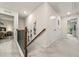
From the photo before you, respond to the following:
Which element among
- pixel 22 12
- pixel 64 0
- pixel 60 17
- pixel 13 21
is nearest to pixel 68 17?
pixel 60 17

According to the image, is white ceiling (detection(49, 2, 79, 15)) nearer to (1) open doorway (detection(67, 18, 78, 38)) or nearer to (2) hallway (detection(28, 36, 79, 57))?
(1) open doorway (detection(67, 18, 78, 38))

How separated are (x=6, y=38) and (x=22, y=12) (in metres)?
1.96

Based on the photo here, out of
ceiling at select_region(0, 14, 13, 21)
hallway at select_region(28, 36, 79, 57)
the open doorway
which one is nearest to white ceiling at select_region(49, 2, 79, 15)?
the open doorway

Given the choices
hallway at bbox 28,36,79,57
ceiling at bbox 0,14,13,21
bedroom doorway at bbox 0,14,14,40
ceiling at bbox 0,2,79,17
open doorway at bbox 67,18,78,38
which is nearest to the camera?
hallway at bbox 28,36,79,57

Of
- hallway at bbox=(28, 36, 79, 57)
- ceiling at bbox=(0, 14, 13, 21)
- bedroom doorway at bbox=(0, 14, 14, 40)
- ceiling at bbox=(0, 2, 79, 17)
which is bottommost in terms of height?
hallway at bbox=(28, 36, 79, 57)

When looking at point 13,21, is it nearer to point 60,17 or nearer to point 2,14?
point 2,14

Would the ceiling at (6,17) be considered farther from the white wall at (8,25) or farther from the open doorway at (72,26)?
the open doorway at (72,26)

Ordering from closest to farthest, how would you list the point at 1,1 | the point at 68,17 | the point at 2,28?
the point at 1,1
the point at 2,28
the point at 68,17

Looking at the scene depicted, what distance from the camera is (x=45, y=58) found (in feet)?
8.23

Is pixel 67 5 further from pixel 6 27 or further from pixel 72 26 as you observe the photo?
pixel 6 27

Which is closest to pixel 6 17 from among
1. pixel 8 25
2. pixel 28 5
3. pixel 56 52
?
pixel 8 25

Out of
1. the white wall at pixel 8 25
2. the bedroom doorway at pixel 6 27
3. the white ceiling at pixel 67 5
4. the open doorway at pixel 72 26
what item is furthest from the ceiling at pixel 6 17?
the open doorway at pixel 72 26

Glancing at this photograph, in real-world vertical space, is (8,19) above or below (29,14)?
below

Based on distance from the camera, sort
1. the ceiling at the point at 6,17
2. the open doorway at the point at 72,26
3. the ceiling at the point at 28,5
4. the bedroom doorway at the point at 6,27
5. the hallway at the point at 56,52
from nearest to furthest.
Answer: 1. the hallway at the point at 56,52
2. the ceiling at the point at 28,5
3. the bedroom doorway at the point at 6,27
4. the ceiling at the point at 6,17
5. the open doorway at the point at 72,26
